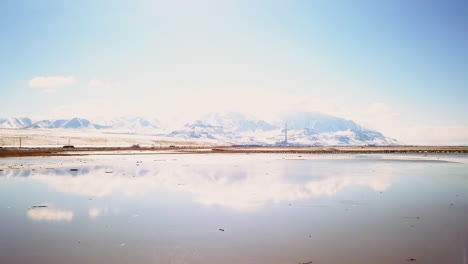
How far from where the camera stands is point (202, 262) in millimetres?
10180

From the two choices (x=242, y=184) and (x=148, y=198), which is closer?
(x=148, y=198)

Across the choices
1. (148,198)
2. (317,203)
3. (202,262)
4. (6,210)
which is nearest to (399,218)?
(317,203)

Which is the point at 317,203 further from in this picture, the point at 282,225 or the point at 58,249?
the point at 58,249

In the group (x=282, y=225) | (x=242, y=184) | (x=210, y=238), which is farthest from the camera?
(x=242, y=184)

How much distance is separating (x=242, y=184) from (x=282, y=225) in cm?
1419

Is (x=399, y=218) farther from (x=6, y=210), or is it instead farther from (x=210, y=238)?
(x=6, y=210)

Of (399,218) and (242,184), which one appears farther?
(242,184)

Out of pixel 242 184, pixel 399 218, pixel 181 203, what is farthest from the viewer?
pixel 242 184

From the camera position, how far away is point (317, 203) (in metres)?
20.1

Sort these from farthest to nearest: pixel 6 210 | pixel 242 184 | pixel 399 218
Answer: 1. pixel 242 184
2. pixel 6 210
3. pixel 399 218

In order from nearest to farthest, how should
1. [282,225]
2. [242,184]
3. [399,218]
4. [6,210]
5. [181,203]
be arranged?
1. [282,225]
2. [399,218]
3. [6,210]
4. [181,203]
5. [242,184]

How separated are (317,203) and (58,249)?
13706mm

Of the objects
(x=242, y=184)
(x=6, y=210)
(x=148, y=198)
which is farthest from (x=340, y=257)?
(x=242, y=184)

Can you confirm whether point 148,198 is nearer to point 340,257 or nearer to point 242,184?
point 242,184
